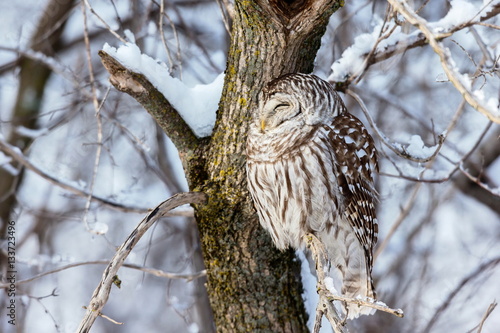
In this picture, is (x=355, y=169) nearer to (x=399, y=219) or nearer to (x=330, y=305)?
(x=330, y=305)

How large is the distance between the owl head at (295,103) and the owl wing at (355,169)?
0.32 ft

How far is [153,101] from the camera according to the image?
279 centimetres

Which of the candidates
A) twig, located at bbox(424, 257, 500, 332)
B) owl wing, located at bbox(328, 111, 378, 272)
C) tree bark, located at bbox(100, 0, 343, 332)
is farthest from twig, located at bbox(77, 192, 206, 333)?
twig, located at bbox(424, 257, 500, 332)

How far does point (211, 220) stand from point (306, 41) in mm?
964

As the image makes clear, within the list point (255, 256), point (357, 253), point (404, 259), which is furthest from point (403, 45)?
point (404, 259)

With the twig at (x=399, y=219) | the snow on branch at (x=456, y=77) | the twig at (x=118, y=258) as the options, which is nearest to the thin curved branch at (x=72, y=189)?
the twig at (x=118, y=258)

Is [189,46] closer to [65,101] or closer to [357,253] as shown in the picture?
[65,101]

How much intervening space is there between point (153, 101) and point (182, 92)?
0.19 metres

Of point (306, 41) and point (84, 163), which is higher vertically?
point (84, 163)

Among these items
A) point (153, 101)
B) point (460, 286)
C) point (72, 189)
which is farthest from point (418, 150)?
point (460, 286)

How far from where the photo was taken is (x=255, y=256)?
2904 mm

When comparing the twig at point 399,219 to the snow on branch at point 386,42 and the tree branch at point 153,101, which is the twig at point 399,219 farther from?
the tree branch at point 153,101

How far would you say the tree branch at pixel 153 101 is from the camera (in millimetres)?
2674

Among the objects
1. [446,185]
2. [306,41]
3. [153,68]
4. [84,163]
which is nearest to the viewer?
[306,41]
